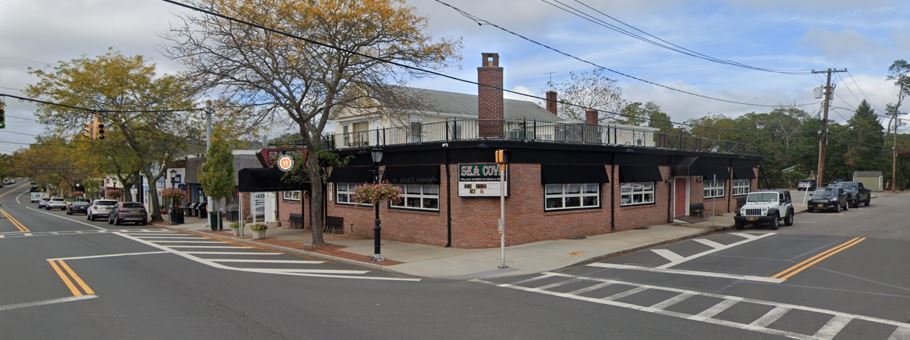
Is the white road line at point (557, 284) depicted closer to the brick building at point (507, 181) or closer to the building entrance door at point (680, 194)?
the brick building at point (507, 181)

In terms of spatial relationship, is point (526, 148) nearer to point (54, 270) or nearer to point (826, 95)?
point (54, 270)

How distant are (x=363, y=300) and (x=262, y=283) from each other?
3.11 metres

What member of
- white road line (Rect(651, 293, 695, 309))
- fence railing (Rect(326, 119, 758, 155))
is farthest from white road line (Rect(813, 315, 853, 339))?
fence railing (Rect(326, 119, 758, 155))

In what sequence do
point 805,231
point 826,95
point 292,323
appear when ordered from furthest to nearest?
point 826,95 → point 805,231 → point 292,323

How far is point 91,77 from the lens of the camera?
33062 mm

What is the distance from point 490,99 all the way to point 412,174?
3717 mm

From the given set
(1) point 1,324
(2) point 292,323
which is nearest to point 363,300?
(2) point 292,323

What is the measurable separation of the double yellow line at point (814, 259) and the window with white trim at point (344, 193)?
15500mm

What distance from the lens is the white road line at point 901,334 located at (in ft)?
24.7

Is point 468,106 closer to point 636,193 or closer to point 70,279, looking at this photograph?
point 636,193

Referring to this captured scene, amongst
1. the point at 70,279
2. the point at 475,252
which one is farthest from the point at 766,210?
the point at 70,279

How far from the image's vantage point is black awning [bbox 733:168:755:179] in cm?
3179

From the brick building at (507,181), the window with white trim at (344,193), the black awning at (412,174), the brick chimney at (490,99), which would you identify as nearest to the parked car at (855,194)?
the brick building at (507,181)

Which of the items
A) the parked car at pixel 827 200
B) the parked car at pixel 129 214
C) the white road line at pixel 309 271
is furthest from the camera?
the parked car at pixel 129 214
